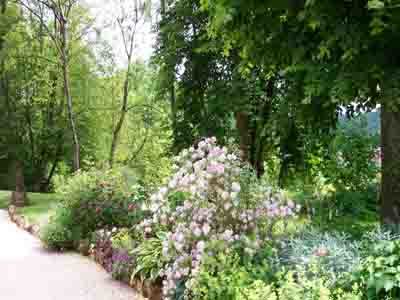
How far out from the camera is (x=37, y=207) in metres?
14.7

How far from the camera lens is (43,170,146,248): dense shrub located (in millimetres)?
7621

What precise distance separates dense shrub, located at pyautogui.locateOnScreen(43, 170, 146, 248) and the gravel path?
51 cm

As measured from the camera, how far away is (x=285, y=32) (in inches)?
174

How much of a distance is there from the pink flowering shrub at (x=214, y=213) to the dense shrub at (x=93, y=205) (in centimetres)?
332

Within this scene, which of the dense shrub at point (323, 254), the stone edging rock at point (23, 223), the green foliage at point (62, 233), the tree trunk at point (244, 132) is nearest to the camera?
the dense shrub at point (323, 254)

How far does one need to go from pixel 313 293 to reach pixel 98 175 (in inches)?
241

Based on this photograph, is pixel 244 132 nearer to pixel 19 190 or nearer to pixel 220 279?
pixel 220 279

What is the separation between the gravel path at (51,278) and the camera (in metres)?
5.18

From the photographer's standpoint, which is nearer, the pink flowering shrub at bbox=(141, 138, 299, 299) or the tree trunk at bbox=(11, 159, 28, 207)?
the pink flowering shrub at bbox=(141, 138, 299, 299)

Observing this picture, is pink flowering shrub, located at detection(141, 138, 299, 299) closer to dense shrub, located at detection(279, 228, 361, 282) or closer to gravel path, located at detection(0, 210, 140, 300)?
dense shrub, located at detection(279, 228, 361, 282)

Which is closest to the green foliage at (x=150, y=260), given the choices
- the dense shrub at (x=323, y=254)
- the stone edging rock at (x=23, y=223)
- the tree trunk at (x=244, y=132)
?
the dense shrub at (x=323, y=254)

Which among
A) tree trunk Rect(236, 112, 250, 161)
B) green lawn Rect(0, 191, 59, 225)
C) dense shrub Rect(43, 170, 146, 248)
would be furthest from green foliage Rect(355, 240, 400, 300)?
green lawn Rect(0, 191, 59, 225)

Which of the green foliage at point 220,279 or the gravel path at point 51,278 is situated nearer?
the green foliage at point 220,279

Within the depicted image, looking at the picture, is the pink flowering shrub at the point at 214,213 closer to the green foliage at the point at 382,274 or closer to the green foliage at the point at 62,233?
the green foliage at the point at 382,274
